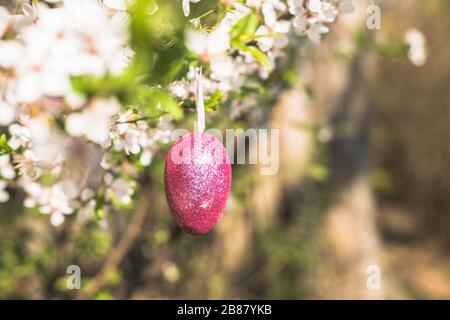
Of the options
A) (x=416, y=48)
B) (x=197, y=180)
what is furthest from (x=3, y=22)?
(x=416, y=48)

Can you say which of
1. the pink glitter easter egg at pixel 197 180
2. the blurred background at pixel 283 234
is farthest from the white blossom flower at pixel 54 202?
the pink glitter easter egg at pixel 197 180

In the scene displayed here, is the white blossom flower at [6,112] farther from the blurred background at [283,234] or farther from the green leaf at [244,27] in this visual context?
the blurred background at [283,234]

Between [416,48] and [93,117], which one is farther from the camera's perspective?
[416,48]

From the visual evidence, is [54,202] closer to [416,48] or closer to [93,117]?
[93,117]

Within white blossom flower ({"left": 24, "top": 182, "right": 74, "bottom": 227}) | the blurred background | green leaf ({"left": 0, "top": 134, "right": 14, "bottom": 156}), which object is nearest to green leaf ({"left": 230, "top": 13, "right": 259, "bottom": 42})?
green leaf ({"left": 0, "top": 134, "right": 14, "bottom": 156})

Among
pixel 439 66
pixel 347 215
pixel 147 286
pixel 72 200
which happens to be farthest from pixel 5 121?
pixel 439 66

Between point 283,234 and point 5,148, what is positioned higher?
point 283,234

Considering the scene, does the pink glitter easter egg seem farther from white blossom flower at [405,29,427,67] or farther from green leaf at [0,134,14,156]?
white blossom flower at [405,29,427,67]
